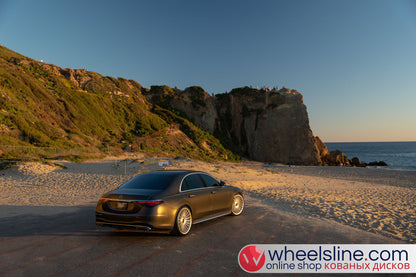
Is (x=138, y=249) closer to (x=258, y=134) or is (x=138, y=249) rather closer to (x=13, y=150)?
(x=13, y=150)

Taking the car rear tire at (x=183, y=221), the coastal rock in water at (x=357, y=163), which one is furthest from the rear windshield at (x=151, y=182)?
the coastal rock in water at (x=357, y=163)

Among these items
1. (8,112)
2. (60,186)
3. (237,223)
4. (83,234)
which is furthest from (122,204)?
(8,112)

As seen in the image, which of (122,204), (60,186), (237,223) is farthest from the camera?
(60,186)

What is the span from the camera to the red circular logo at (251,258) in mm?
4891

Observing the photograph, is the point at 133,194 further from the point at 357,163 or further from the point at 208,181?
the point at 357,163

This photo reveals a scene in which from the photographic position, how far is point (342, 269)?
→ 4.96m

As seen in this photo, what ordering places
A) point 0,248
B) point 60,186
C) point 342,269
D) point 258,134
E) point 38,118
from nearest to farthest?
point 342,269 → point 0,248 → point 60,186 → point 38,118 → point 258,134

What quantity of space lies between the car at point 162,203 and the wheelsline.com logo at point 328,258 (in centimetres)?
163

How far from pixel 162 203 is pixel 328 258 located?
11.3 ft

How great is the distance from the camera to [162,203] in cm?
605

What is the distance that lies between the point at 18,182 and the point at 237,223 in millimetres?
15123

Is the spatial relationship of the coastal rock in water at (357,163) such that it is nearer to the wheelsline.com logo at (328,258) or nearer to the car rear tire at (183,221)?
the wheelsline.com logo at (328,258)

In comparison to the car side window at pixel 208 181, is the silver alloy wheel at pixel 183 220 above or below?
below

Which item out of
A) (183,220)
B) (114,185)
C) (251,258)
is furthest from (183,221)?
(114,185)
